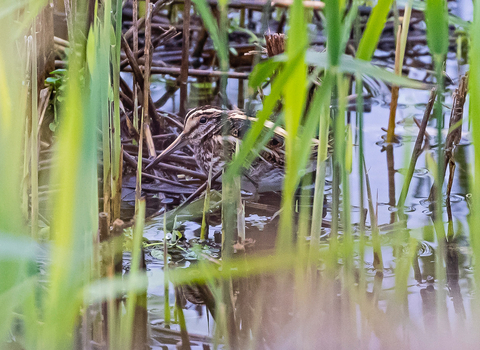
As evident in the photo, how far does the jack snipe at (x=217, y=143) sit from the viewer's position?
7.41ft

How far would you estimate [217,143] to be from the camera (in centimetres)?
242

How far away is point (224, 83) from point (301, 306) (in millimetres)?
558

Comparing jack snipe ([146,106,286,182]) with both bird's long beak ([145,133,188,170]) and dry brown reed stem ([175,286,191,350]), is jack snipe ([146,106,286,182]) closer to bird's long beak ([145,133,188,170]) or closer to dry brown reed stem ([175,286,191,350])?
bird's long beak ([145,133,188,170])

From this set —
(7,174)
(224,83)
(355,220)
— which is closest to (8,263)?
(7,174)

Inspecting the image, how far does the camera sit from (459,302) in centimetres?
145

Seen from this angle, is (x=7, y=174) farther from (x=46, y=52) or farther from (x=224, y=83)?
(x=46, y=52)

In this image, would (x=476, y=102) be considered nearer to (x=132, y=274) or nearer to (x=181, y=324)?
(x=132, y=274)

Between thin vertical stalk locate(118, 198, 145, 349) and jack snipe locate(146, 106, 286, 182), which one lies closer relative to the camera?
thin vertical stalk locate(118, 198, 145, 349)

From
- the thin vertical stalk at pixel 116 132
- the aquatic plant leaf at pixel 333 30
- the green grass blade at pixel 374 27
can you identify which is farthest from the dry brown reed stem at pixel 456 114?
the thin vertical stalk at pixel 116 132

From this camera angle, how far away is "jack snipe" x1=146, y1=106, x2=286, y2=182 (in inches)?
88.9

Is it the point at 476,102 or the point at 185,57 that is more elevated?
the point at 185,57

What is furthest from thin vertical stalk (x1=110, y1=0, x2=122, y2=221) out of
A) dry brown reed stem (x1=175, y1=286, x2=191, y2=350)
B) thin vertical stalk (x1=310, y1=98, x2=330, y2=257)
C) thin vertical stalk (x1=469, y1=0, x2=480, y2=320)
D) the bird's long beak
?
thin vertical stalk (x1=469, y1=0, x2=480, y2=320)

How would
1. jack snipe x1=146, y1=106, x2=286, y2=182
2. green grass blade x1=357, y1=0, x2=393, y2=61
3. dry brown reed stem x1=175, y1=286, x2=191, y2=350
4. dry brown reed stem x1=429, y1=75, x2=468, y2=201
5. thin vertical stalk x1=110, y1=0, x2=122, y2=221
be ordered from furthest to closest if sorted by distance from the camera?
1. jack snipe x1=146, y1=106, x2=286, y2=182
2. dry brown reed stem x1=429, y1=75, x2=468, y2=201
3. thin vertical stalk x1=110, y1=0, x2=122, y2=221
4. dry brown reed stem x1=175, y1=286, x2=191, y2=350
5. green grass blade x1=357, y1=0, x2=393, y2=61

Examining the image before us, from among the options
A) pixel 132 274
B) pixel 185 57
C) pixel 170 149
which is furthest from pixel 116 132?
pixel 185 57
